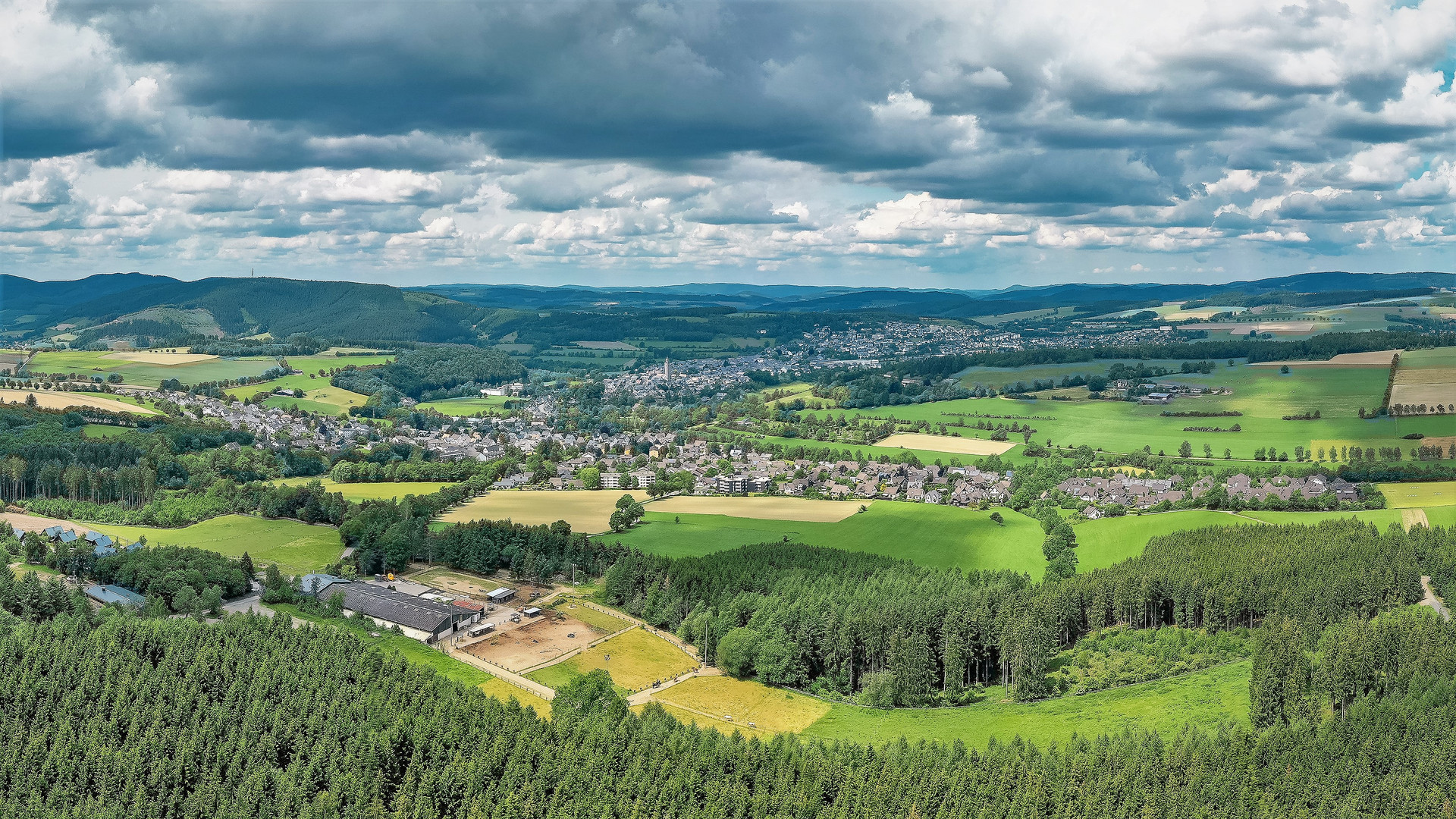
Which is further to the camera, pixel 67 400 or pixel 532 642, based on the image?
pixel 67 400

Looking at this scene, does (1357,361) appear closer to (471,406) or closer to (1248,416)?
(1248,416)

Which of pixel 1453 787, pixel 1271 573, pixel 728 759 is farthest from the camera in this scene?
pixel 1271 573

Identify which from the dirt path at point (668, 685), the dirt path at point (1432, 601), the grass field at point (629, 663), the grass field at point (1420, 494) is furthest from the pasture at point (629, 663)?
the grass field at point (1420, 494)

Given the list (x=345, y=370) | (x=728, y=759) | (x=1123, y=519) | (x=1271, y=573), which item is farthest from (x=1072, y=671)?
(x=345, y=370)

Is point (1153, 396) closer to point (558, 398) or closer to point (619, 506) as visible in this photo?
point (619, 506)

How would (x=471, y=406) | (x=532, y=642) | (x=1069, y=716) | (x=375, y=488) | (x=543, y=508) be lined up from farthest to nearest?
1. (x=471, y=406)
2. (x=375, y=488)
3. (x=543, y=508)
4. (x=532, y=642)
5. (x=1069, y=716)

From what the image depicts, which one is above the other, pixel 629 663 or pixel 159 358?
pixel 159 358

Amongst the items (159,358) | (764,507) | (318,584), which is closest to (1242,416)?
(764,507)

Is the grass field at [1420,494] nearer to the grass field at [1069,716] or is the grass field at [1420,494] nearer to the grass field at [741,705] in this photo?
the grass field at [1069,716]
